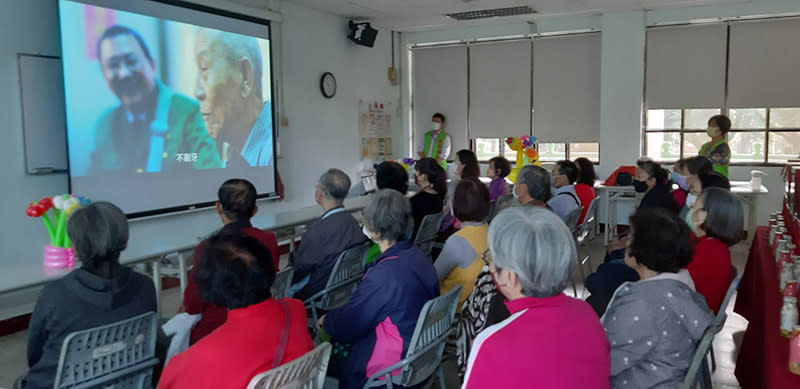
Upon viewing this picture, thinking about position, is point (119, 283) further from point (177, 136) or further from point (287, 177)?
point (287, 177)

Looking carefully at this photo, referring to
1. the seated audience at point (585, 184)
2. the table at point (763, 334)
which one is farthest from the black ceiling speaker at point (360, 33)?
the table at point (763, 334)

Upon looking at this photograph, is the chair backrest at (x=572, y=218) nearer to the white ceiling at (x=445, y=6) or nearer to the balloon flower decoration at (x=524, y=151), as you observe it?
the balloon flower decoration at (x=524, y=151)

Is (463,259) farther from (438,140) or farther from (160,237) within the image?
(438,140)

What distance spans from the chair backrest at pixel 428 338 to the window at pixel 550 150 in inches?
238

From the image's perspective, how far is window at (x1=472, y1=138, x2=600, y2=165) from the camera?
7867 mm

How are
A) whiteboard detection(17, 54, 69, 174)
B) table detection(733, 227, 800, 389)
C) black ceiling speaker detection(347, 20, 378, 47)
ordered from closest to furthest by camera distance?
1. table detection(733, 227, 800, 389)
2. whiteboard detection(17, 54, 69, 174)
3. black ceiling speaker detection(347, 20, 378, 47)

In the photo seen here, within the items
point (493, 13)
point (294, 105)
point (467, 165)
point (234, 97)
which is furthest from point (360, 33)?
point (467, 165)

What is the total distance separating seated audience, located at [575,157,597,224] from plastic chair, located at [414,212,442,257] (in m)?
1.92

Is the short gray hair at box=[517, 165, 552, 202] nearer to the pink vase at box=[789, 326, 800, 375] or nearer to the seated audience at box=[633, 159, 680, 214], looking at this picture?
the seated audience at box=[633, 159, 680, 214]

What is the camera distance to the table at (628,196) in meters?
6.16

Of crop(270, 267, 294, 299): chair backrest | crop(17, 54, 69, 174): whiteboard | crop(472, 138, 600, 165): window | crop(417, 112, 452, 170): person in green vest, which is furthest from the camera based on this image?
crop(417, 112, 452, 170): person in green vest

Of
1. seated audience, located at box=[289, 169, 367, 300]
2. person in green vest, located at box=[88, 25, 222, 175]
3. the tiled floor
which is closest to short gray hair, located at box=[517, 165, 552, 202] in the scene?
the tiled floor

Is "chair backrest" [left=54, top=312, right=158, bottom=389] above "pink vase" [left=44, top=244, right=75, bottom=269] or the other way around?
the other way around

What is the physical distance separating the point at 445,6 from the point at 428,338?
5.41 meters
